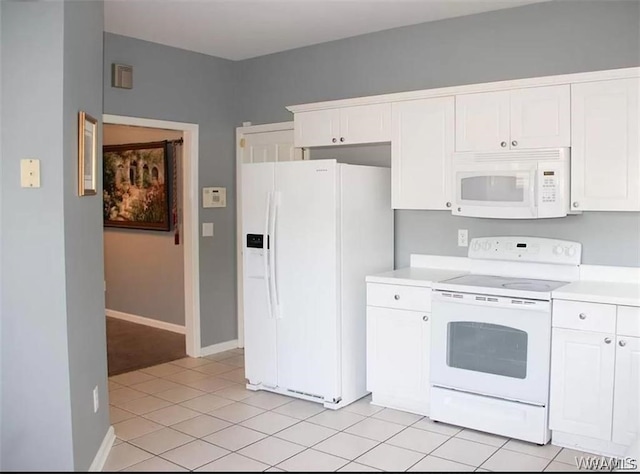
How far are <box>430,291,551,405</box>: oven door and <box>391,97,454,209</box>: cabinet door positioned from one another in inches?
27.9

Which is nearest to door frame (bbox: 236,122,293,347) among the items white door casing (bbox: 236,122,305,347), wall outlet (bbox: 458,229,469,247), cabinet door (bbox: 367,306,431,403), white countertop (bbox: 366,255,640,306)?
white door casing (bbox: 236,122,305,347)

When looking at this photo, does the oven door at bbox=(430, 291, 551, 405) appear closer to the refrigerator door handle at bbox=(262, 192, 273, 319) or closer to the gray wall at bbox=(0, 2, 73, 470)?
the refrigerator door handle at bbox=(262, 192, 273, 319)

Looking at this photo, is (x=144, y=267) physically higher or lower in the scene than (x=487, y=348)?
higher

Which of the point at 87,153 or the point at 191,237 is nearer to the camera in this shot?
the point at 87,153

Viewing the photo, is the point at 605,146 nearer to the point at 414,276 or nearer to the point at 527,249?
the point at 527,249

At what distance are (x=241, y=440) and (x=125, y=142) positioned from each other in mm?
4199

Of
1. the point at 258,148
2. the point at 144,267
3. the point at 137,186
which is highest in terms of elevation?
the point at 258,148

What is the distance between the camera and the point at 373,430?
12.3ft

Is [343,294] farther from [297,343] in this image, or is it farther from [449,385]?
[449,385]

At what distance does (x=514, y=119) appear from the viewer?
3773 mm

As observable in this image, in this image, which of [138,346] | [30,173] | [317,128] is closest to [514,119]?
[317,128]

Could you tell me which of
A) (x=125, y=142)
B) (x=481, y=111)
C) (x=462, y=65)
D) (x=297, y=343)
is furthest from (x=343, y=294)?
(x=125, y=142)

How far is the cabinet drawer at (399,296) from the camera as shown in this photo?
154 inches

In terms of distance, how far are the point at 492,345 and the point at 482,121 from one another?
1.36m
